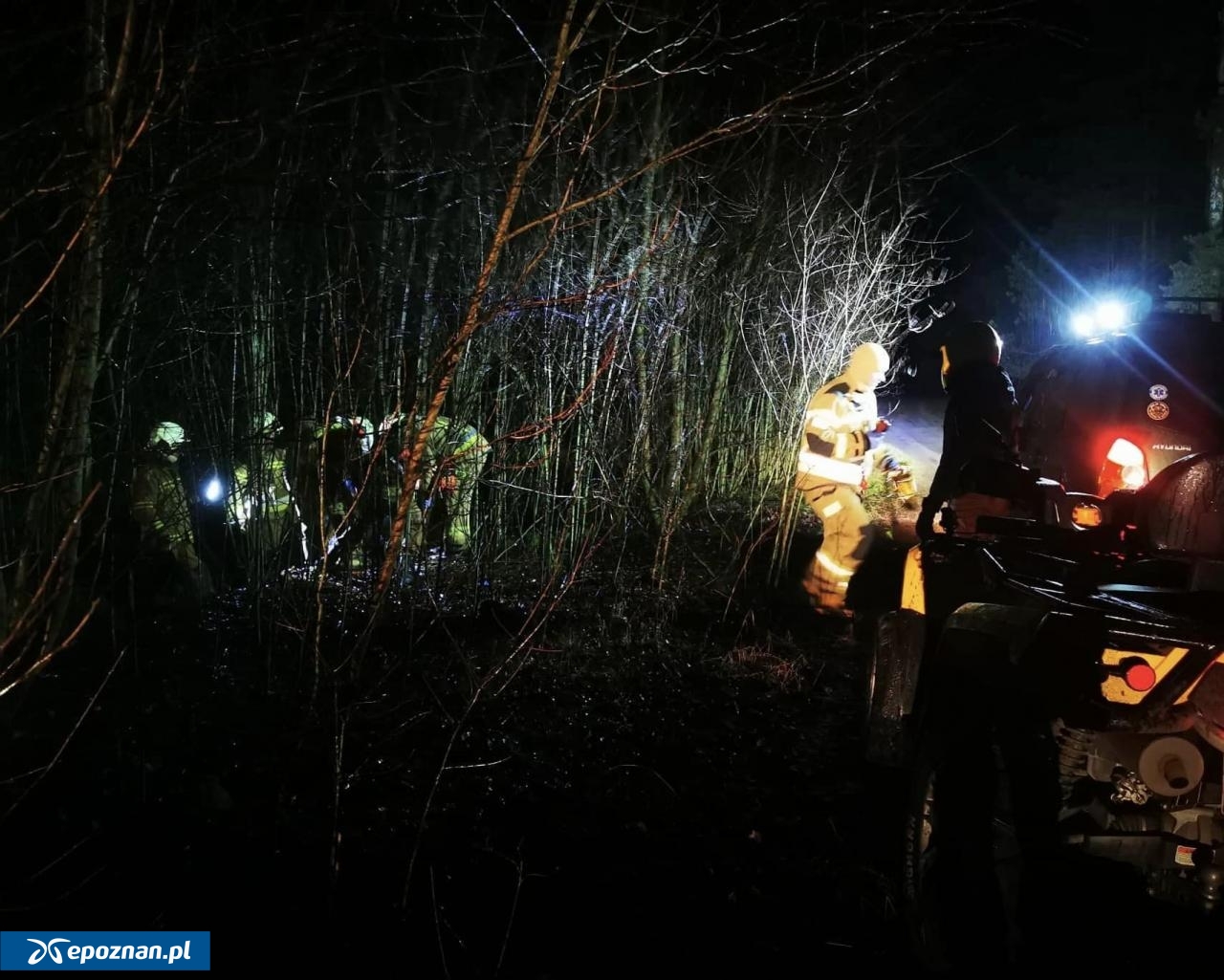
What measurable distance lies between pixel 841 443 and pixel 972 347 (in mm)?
1250

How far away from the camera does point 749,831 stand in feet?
11.7

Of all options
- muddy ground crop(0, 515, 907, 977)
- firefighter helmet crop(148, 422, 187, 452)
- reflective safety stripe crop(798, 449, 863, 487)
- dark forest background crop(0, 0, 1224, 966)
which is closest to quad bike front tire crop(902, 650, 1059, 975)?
muddy ground crop(0, 515, 907, 977)

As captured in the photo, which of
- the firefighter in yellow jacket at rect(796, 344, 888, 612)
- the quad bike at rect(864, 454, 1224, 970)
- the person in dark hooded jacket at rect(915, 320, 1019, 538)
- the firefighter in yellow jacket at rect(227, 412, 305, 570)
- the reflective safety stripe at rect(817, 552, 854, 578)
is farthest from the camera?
the reflective safety stripe at rect(817, 552, 854, 578)

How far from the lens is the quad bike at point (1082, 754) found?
6.79 feet

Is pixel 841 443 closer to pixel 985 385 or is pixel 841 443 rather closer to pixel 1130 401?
pixel 985 385

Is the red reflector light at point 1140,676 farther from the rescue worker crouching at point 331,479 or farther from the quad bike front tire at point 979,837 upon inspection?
the rescue worker crouching at point 331,479

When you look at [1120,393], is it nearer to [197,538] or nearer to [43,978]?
[197,538]

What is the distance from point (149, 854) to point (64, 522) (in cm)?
136

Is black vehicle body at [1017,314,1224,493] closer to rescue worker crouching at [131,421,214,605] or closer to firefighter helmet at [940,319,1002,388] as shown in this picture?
firefighter helmet at [940,319,1002,388]

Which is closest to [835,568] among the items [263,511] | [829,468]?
[829,468]

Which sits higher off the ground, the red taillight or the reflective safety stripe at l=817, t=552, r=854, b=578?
the red taillight

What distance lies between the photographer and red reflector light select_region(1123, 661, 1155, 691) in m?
2.11

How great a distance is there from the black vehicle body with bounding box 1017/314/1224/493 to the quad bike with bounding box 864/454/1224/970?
357 cm

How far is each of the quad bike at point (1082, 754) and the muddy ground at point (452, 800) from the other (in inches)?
23.7
